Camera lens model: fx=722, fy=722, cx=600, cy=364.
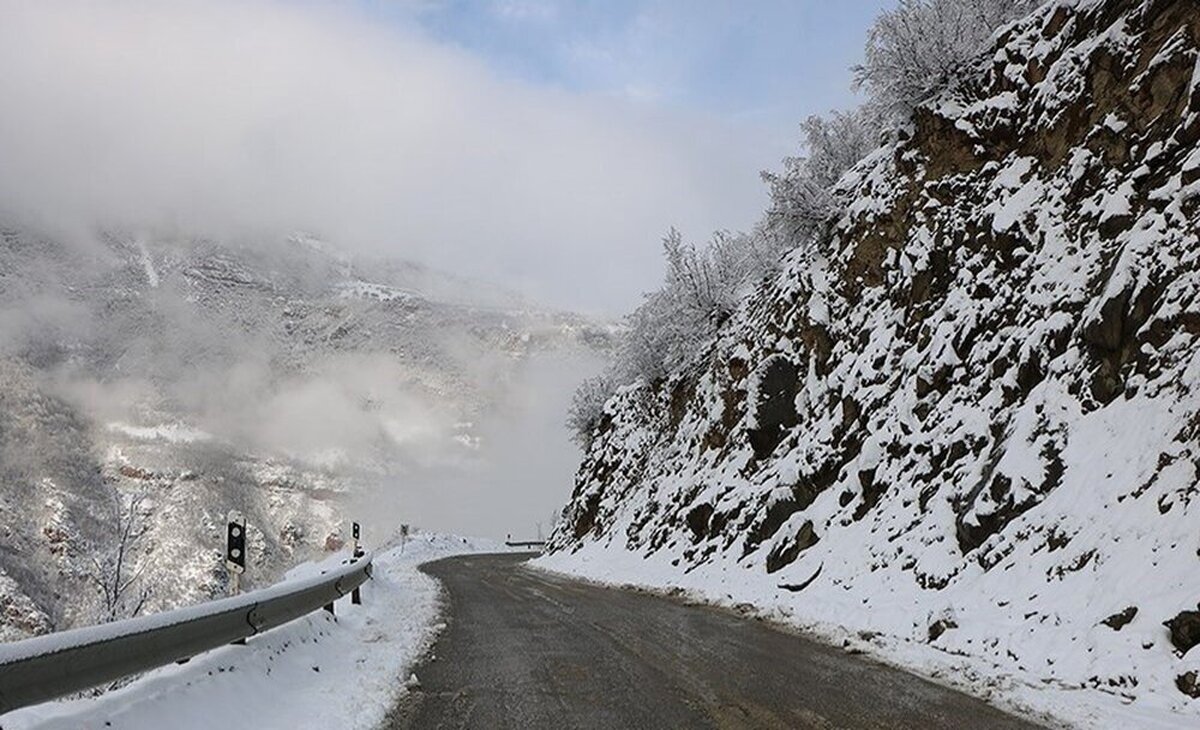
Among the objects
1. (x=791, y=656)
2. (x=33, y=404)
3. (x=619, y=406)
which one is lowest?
(x=791, y=656)

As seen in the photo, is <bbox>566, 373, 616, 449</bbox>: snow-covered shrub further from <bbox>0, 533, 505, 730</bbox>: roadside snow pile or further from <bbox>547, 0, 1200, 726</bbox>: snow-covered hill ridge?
<bbox>0, 533, 505, 730</bbox>: roadside snow pile

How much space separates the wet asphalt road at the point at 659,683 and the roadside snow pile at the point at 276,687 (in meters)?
0.45

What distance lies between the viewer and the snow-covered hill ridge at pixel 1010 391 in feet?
25.5

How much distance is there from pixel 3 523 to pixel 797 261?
13026 centimetres

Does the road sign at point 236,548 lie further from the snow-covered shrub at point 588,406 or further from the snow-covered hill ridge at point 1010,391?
the snow-covered shrub at point 588,406

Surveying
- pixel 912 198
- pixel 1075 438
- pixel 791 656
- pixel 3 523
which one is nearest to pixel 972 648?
pixel 791 656

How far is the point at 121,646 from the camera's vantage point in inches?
186

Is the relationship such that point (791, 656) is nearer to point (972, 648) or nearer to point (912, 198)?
point (972, 648)

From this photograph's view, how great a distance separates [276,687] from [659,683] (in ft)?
12.0

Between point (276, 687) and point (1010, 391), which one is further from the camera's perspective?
point (1010, 391)

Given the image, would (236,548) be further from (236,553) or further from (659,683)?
(659,683)

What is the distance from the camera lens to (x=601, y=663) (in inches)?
332

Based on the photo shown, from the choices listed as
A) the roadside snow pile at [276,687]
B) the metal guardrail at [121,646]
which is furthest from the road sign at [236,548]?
the metal guardrail at [121,646]

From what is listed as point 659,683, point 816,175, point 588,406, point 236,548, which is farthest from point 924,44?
point 588,406
